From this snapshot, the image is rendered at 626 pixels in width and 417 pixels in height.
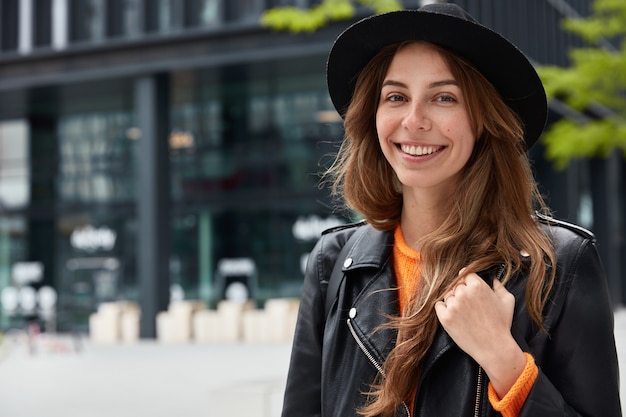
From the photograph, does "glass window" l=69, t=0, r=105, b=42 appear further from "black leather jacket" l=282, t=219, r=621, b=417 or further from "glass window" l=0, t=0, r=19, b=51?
"black leather jacket" l=282, t=219, r=621, b=417

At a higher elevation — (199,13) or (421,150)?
(199,13)

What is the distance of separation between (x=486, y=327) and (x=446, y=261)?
0.26m

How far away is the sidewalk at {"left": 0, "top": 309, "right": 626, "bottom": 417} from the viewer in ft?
23.8

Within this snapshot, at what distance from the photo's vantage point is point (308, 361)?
2604 mm

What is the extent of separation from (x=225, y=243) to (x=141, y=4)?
294 inches

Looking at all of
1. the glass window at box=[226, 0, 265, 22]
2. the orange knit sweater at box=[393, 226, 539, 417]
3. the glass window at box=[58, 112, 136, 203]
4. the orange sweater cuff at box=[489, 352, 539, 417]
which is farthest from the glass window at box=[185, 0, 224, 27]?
the orange sweater cuff at box=[489, 352, 539, 417]

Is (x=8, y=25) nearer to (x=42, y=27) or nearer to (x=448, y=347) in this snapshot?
(x=42, y=27)

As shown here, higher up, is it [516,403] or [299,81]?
[299,81]

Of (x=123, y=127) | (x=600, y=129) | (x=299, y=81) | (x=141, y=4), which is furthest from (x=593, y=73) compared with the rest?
(x=123, y=127)

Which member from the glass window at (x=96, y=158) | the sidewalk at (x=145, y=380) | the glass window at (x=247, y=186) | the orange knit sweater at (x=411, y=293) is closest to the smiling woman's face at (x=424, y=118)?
the orange knit sweater at (x=411, y=293)

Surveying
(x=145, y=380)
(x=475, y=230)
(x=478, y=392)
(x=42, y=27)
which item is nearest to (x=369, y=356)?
(x=478, y=392)

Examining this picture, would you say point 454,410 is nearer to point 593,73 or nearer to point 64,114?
point 593,73

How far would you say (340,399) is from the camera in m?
2.46

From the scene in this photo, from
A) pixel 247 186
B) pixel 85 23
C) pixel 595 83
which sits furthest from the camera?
pixel 247 186
